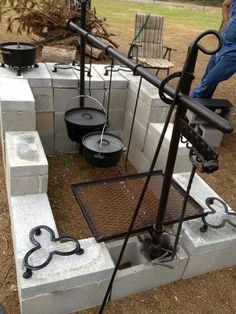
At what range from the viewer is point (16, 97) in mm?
3355

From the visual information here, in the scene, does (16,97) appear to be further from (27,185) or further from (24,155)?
(27,185)

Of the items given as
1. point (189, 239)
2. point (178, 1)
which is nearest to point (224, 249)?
point (189, 239)

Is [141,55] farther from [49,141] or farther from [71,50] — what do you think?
[49,141]

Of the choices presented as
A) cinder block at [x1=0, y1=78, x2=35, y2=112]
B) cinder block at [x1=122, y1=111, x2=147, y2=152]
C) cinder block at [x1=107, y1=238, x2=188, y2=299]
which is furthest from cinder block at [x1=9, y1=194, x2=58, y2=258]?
cinder block at [x1=122, y1=111, x2=147, y2=152]

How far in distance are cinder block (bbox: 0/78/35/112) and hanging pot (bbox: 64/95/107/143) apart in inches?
19.5

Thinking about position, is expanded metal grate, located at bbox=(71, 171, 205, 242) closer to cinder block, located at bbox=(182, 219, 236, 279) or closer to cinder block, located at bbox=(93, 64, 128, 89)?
cinder block, located at bbox=(182, 219, 236, 279)

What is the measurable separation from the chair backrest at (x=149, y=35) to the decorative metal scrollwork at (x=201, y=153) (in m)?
5.69

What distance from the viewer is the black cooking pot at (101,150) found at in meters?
3.44

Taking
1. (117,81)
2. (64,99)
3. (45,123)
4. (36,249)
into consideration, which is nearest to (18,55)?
(64,99)

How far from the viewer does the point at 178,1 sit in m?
30.1

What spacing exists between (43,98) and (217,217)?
7.77 ft

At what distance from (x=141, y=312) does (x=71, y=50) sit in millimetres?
5637

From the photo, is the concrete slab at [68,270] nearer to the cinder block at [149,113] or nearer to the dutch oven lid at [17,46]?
the cinder block at [149,113]

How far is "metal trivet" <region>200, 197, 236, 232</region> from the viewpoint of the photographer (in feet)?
8.87
